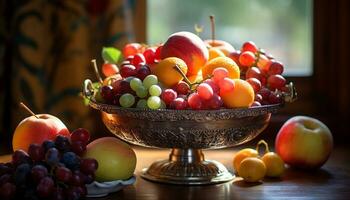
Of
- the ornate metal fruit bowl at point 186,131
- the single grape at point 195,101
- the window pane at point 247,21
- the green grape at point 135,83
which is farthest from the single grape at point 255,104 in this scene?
the window pane at point 247,21

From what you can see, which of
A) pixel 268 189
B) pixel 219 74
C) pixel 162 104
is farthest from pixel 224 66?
pixel 268 189

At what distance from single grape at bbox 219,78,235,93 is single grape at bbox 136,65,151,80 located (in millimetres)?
150

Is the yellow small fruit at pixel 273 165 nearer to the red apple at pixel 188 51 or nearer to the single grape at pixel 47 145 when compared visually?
the red apple at pixel 188 51

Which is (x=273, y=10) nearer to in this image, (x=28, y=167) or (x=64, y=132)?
(x=64, y=132)

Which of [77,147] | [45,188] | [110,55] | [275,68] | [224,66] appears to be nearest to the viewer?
[45,188]

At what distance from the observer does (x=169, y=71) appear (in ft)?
4.35

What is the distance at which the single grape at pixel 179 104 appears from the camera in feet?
4.21

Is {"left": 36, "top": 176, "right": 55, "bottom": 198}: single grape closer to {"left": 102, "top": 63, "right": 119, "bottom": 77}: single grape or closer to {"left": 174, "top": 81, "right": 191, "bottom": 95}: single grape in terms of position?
{"left": 174, "top": 81, "right": 191, "bottom": 95}: single grape

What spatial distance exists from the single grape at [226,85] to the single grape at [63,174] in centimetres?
34

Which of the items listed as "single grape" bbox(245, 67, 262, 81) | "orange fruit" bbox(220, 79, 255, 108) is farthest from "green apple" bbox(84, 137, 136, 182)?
"single grape" bbox(245, 67, 262, 81)

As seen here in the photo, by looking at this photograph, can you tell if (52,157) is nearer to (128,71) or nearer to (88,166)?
(88,166)

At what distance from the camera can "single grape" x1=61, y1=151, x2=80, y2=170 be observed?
1.19 metres

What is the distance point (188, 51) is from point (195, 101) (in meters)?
0.14

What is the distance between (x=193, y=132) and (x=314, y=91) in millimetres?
1096
